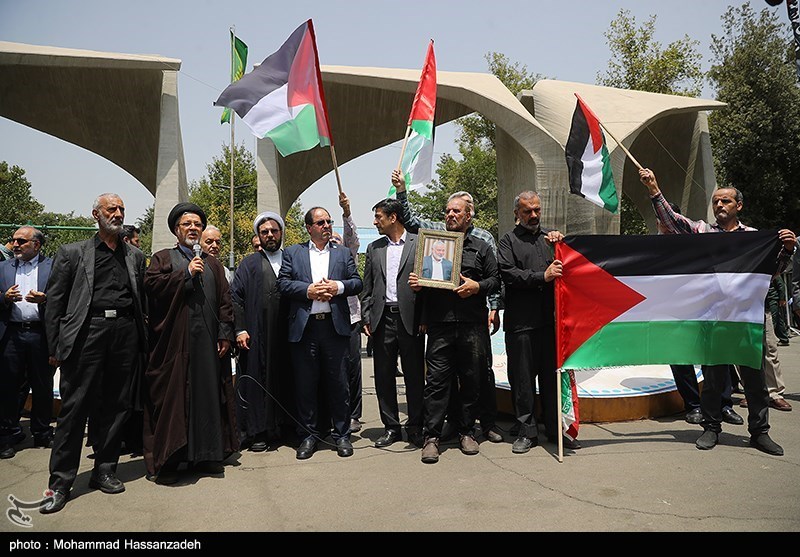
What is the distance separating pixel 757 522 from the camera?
347 cm

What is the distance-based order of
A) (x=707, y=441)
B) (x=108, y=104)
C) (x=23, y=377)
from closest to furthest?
(x=707, y=441), (x=23, y=377), (x=108, y=104)

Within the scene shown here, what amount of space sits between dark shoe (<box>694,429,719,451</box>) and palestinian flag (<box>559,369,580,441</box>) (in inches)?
41.2

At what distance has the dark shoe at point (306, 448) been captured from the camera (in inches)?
205

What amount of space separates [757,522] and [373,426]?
3.91 m

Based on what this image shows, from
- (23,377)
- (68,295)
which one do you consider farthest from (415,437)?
(23,377)

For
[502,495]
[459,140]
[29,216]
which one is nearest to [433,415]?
[502,495]

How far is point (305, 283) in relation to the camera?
5.32m

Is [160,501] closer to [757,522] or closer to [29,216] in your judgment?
[757,522]

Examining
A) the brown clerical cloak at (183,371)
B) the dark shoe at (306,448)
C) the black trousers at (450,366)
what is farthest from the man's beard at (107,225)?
Answer: the black trousers at (450,366)

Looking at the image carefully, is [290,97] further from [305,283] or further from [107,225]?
[107,225]

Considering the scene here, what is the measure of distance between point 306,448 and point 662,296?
338 centimetres

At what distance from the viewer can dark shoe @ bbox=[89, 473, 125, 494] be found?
434 cm

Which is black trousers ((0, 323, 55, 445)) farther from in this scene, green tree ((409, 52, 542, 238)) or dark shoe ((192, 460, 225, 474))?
green tree ((409, 52, 542, 238))
